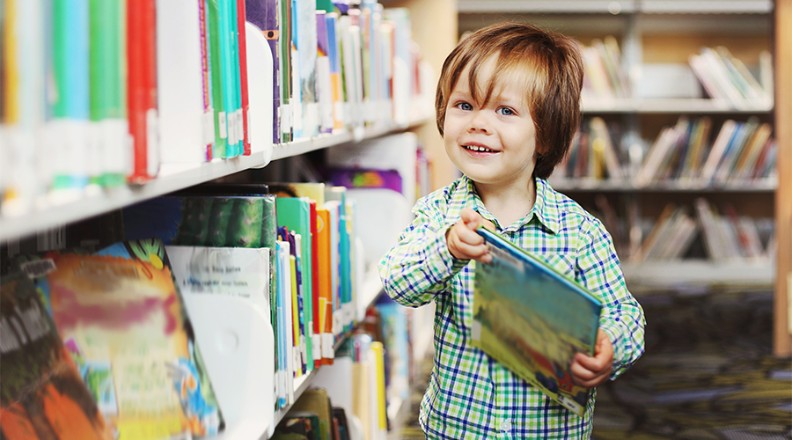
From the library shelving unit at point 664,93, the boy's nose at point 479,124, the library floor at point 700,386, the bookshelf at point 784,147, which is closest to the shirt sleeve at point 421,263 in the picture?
the boy's nose at point 479,124

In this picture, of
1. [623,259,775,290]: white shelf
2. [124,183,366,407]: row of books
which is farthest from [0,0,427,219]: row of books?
[623,259,775,290]: white shelf

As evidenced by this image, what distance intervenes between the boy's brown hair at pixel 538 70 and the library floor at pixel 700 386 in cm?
150

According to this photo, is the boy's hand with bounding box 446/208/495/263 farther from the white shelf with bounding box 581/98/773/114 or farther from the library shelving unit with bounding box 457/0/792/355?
the white shelf with bounding box 581/98/773/114

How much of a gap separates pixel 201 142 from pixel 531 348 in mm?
504

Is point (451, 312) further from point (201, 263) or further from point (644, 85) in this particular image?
point (644, 85)

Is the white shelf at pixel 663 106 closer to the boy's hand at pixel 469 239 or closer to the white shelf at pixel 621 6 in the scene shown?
the white shelf at pixel 621 6

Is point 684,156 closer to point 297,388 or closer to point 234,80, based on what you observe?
point 297,388

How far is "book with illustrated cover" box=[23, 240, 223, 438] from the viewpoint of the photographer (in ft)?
3.92

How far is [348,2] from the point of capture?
2486 millimetres

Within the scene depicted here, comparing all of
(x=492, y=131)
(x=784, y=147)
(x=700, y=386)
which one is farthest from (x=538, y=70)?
(x=784, y=147)

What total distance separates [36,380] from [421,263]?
0.54 m

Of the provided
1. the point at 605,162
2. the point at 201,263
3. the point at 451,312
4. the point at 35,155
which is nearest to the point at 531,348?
the point at 451,312

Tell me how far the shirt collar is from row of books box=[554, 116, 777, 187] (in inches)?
167

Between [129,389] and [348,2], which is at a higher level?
[348,2]
